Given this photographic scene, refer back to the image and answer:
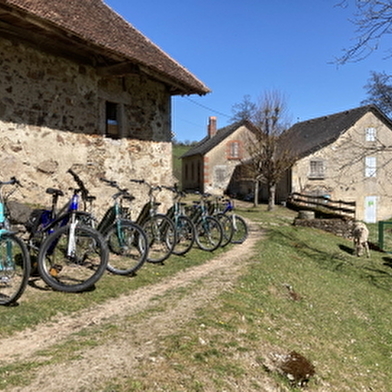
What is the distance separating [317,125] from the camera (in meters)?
30.9

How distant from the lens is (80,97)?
299 inches

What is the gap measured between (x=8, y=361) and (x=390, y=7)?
312 inches

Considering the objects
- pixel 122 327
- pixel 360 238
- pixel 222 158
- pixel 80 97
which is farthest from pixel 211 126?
pixel 122 327

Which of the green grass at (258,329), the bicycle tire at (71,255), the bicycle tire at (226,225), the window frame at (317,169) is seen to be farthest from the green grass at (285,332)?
the window frame at (317,169)

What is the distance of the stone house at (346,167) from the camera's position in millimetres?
26766

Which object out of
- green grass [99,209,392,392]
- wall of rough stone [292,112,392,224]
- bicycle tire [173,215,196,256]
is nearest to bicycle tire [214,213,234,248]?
green grass [99,209,392,392]

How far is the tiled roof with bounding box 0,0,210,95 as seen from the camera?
19.7 ft

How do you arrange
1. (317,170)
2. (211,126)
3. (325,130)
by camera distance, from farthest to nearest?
(211,126)
(325,130)
(317,170)

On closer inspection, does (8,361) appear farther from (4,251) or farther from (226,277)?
(226,277)

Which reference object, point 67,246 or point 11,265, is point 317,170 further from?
point 11,265

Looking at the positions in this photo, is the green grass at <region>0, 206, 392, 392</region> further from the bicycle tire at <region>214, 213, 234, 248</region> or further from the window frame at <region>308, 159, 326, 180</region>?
the window frame at <region>308, 159, 326, 180</region>

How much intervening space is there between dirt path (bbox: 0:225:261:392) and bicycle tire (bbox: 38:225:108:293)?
492mm

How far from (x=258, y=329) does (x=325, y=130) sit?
27.3m

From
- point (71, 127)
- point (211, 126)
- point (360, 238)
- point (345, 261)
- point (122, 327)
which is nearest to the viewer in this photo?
point (122, 327)
